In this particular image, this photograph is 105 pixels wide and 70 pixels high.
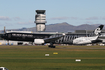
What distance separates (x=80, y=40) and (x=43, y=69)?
68.7m

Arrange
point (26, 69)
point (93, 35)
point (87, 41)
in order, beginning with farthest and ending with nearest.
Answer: point (93, 35) < point (87, 41) < point (26, 69)

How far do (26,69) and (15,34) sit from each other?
64.4 m

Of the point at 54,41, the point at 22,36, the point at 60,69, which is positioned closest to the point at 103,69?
the point at 60,69

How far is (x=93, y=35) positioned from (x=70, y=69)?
243 ft

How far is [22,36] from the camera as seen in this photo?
9088cm

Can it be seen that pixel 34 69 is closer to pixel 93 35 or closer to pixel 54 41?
pixel 54 41

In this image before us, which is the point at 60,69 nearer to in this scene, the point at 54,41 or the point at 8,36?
the point at 54,41

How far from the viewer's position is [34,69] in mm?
28094

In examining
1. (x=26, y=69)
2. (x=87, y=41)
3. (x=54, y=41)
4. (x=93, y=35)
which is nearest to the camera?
(x=26, y=69)

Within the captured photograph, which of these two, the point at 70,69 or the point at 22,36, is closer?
the point at 70,69

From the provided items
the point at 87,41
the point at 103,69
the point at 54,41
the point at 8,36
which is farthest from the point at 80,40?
the point at 103,69

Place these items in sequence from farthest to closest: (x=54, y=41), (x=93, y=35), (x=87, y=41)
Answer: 1. (x=93, y=35)
2. (x=87, y=41)
3. (x=54, y=41)

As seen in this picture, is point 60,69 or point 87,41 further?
point 87,41

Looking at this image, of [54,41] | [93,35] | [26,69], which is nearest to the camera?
[26,69]
